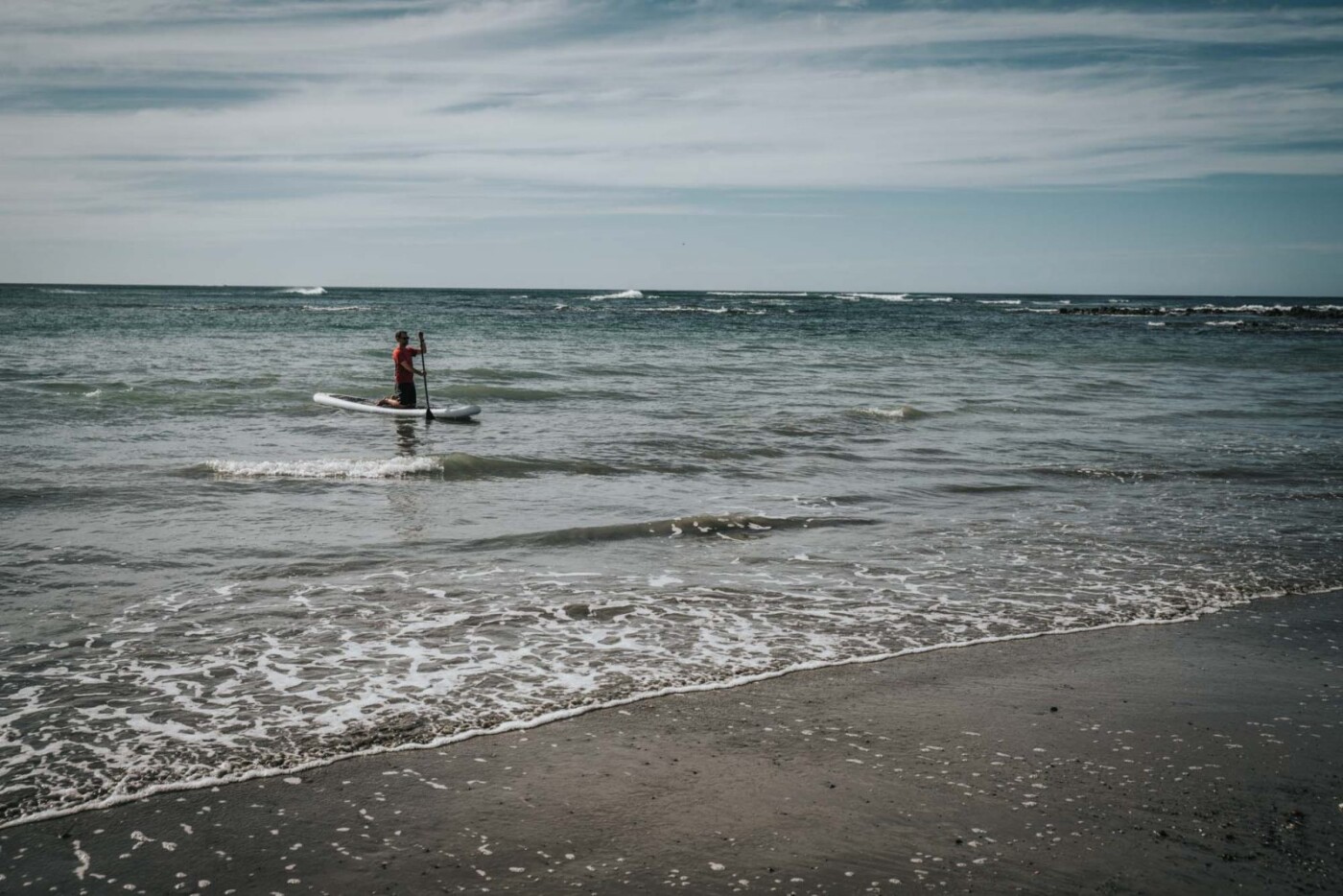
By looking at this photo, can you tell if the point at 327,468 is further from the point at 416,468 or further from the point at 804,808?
the point at 804,808

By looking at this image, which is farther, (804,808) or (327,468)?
(327,468)

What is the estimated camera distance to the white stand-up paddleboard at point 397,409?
58.3 ft

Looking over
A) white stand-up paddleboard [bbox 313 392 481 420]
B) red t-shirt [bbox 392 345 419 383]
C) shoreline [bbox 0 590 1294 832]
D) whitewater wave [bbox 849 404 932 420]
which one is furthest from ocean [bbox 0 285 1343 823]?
red t-shirt [bbox 392 345 419 383]

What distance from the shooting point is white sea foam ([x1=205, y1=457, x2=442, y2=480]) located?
11.9 metres

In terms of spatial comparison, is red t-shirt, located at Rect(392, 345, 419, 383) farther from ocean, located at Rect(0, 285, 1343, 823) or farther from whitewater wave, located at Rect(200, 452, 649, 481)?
whitewater wave, located at Rect(200, 452, 649, 481)

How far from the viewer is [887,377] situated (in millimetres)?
26938

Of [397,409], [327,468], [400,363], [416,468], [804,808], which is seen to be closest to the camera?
[804,808]

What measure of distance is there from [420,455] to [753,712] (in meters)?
9.60

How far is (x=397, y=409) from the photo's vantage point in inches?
714

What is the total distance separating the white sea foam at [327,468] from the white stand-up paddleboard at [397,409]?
474 centimetres

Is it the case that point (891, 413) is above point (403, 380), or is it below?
below

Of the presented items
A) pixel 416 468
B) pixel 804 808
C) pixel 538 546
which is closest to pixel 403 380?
pixel 416 468

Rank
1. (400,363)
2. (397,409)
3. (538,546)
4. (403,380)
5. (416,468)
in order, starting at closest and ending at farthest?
(538,546) → (416,468) → (397,409) → (400,363) → (403,380)

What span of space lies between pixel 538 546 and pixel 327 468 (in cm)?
494
